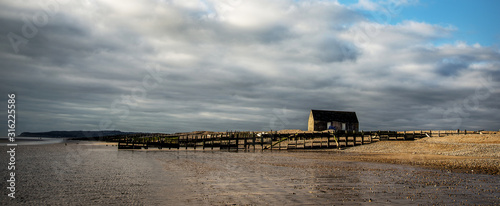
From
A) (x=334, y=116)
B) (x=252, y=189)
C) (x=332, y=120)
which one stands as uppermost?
(x=334, y=116)

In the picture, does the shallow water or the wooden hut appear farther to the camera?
the wooden hut

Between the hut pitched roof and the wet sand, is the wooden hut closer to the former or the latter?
the hut pitched roof

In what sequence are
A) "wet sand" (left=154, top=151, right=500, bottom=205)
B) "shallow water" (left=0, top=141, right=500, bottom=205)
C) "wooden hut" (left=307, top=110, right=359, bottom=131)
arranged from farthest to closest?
1. "wooden hut" (left=307, top=110, right=359, bottom=131)
2. "shallow water" (left=0, top=141, right=500, bottom=205)
3. "wet sand" (left=154, top=151, right=500, bottom=205)

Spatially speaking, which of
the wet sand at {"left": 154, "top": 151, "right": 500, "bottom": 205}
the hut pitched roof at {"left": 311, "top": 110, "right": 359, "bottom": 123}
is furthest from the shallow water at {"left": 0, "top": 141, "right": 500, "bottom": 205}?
the hut pitched roof at {"left": 311, "top": 110, "right": 359, "bottom": 123}

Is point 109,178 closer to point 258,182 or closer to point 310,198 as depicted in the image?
point 258,182

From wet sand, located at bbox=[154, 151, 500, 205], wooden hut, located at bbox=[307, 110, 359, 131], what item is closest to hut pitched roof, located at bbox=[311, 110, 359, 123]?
wooden hut, located at bbox=[307, 110, 359, 131]

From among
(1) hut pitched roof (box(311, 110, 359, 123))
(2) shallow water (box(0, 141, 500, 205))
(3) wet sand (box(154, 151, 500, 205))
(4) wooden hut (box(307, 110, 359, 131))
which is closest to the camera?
(3) wet sand (box(154, 151, 500, 205))

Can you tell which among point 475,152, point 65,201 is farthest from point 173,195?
point 475,152

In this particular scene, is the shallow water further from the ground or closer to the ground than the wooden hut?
closer to the ground

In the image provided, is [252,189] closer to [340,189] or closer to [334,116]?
[340,189]

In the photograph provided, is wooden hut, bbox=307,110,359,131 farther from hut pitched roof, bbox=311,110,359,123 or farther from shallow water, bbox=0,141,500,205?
shallow water, bbox=0,141,500,205

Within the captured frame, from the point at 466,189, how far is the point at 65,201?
55.8ft

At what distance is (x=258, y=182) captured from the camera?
693 inches

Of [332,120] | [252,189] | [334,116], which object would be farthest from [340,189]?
[334,116]
